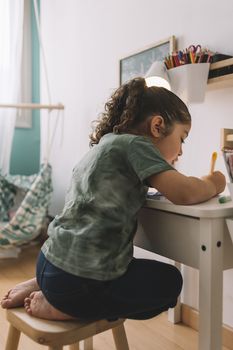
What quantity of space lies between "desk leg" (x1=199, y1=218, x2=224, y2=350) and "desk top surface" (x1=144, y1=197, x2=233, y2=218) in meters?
0.02

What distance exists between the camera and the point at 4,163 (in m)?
2.36

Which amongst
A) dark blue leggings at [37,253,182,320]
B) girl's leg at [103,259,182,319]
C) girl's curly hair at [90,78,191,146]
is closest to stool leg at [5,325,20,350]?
dark blue leggings at [37,253,182,320]

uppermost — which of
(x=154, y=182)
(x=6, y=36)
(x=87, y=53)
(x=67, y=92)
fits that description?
(x=6, y=36)

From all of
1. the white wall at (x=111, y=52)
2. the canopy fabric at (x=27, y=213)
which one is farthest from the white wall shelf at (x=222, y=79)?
the canopy fabric at (x=27, y=213)

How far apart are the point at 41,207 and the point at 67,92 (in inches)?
29.0

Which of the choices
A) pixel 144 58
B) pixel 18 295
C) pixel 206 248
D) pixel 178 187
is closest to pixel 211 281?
pixel 206 248

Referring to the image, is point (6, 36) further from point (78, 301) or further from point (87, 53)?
point (78, 301)

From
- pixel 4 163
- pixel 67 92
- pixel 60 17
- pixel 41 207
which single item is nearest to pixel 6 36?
pixel 60 17

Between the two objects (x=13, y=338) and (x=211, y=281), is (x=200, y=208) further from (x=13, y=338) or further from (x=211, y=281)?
(x=13, y=338)

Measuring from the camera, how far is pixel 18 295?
837mm

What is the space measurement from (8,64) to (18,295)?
6.19 feet

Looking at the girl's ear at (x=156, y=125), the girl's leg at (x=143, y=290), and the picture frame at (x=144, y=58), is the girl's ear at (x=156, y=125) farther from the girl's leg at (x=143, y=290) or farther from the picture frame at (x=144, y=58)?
the picture frame at (x=144, y=58)

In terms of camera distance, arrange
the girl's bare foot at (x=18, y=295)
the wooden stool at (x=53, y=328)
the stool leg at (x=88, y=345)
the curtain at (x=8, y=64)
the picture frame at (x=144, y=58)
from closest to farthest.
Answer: the wooden stool at (x=53, y=328), the girl's bare foot at (x=18, y=295), the stool leg at (x=88, y=345), the picture frame at (x=144, y=58), the curtain at (x=8, y=64)

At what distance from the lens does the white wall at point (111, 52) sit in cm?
128
